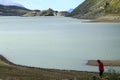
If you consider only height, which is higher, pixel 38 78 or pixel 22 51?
pixel 38 78

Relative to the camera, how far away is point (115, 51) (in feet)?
245

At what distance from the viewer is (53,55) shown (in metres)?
71.4

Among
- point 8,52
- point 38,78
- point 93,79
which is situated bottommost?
point 8,52

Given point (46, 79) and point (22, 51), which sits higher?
point (46, 79)

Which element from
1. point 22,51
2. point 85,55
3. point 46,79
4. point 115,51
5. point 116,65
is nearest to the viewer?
point 46,79

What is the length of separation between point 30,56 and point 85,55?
10.8 metres

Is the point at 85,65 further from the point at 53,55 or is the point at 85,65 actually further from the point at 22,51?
the point at 22,51

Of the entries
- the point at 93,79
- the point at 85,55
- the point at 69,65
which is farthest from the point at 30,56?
the point at 93,79

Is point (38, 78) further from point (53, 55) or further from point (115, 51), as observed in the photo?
point (115, 51)

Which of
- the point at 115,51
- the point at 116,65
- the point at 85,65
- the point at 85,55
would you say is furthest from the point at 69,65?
the point at 115,51

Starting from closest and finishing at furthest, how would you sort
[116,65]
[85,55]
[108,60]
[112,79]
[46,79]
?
[112,79]
[46,79]
[116,65]
[108,60]
[85,55]

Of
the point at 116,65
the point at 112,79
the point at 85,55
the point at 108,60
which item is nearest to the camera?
the point at 112,79

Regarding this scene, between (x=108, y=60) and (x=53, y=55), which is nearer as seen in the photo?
(x=108, y=60)

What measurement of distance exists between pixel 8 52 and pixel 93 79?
173 feet
